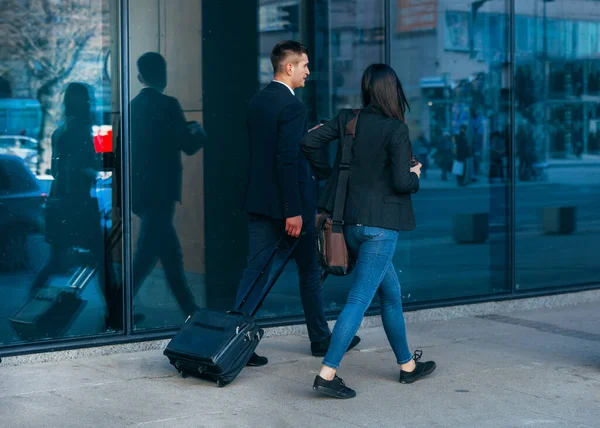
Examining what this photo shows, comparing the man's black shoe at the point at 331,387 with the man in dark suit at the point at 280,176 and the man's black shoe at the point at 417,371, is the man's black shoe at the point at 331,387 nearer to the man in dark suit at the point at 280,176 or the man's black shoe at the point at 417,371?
the man's black shoe at the point at 417,371

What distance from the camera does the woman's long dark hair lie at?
5891 mm

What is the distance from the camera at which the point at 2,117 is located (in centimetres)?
679

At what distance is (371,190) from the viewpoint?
5.88 meters

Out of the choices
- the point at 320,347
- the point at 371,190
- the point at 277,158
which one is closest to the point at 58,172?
the point at 277,158

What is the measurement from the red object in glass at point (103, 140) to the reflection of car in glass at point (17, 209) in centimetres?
50

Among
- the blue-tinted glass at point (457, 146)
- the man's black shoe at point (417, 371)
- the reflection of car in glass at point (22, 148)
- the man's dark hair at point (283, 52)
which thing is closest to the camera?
the man's black shoe at point (417, 371)

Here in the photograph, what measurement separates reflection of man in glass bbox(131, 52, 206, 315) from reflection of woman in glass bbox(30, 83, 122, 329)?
0.29 meters

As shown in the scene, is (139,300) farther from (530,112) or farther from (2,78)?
(530,112)

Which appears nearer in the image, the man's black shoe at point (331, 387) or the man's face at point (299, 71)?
the man's black shoe at point (331, 387)

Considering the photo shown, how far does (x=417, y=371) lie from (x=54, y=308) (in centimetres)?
252

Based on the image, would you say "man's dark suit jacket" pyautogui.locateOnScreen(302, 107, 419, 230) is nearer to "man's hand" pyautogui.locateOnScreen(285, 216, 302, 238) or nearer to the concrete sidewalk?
"man's hand" pyautogui.locateOnScreen(285, 216, 302, 238)

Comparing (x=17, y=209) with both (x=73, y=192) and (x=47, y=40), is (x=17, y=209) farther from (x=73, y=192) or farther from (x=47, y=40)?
(x=47, y=40)

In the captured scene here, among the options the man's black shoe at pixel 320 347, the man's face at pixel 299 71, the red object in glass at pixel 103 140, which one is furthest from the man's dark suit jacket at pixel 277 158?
the red object in glass at pixel 103 140

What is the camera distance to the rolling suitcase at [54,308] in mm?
7031
